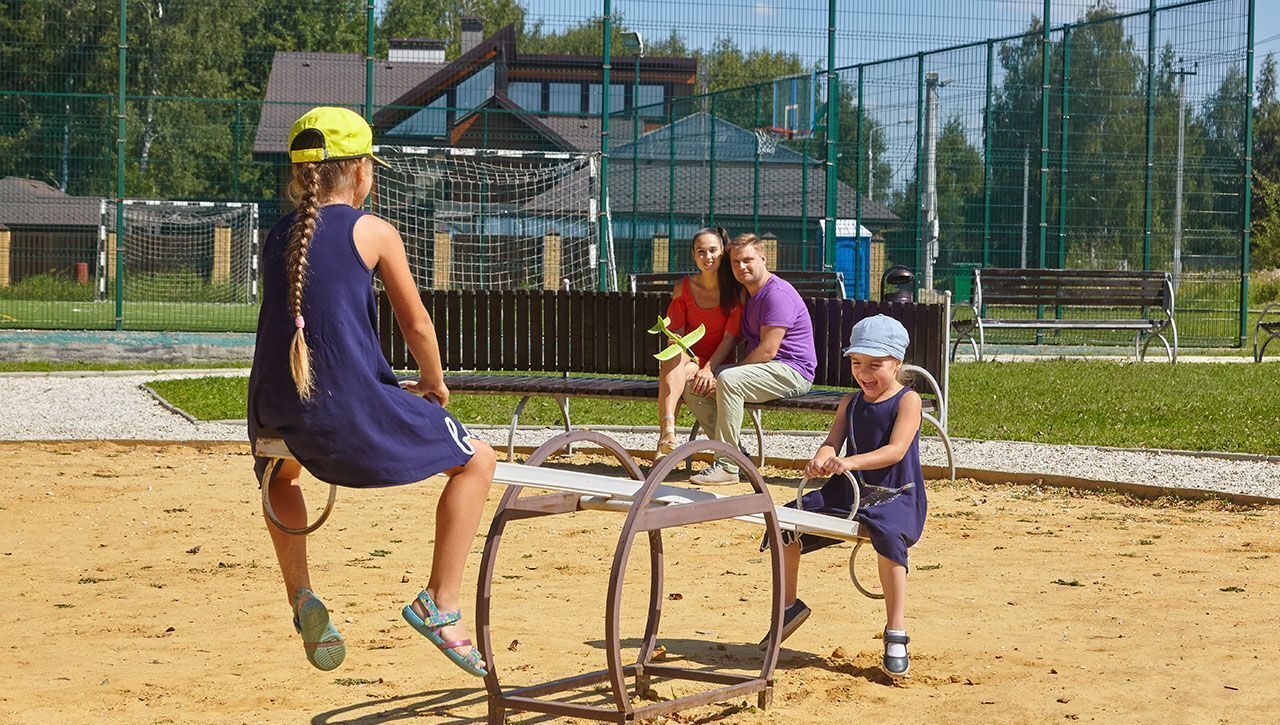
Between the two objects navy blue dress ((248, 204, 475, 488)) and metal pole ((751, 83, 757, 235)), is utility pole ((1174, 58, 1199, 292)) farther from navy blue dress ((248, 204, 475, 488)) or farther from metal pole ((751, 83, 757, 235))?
navy blue dress ((248, 204, 475, 488))

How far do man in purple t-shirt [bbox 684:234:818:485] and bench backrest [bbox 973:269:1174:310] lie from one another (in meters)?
10.2

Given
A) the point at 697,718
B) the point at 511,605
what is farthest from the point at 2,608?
the point at 697,718

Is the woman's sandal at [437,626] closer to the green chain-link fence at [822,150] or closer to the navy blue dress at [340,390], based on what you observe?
the navy blue dress at [340,390]

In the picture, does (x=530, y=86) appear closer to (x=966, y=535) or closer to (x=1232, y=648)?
(x=966, y=535)

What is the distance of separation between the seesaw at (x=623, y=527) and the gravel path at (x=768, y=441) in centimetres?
487

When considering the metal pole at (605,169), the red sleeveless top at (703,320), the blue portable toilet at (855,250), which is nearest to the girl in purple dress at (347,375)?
the red sleeveless top at (703,320)

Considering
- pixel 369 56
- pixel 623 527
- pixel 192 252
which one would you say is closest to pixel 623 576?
pixel 623 527

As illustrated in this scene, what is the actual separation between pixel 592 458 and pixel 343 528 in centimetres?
302

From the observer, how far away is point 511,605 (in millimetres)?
5988

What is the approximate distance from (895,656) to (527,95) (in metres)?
24.8

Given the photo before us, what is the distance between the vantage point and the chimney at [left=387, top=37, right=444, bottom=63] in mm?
45750

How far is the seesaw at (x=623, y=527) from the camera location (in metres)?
Answer: 4.16

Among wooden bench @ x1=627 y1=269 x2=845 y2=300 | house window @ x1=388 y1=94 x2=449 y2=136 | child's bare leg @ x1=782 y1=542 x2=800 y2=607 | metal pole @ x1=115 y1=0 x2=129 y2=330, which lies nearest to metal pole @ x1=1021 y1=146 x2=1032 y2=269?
wooden bench @ x1=627 y1=269 x2=845 y2=300

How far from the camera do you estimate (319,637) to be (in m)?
4.22
